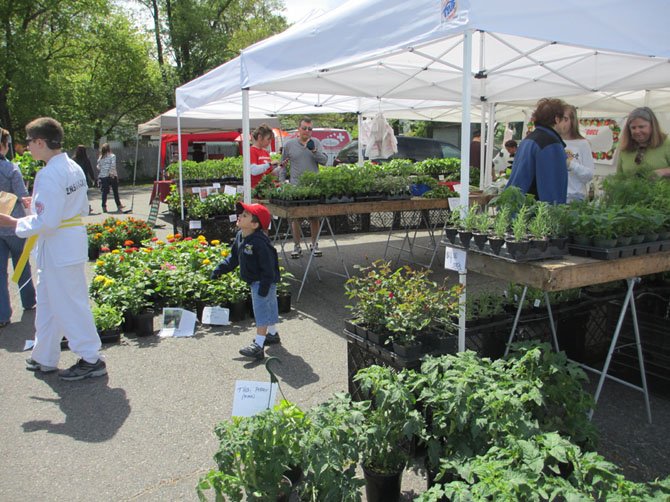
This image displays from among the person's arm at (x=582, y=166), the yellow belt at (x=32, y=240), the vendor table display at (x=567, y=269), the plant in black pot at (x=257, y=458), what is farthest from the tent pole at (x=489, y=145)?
the plant in black pot at (x=257, y=458)

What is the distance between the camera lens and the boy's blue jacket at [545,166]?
379cm

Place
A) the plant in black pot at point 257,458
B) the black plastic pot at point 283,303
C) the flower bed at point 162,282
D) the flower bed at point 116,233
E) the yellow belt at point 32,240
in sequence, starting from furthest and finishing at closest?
the flower bed at point 116,233 → the black plastic pot at point 283,303 → the flower bed at point 162,282 → the yellow belt at point 32,240 → the plant in black pot at point 257,458

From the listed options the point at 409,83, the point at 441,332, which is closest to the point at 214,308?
the point at 441,332

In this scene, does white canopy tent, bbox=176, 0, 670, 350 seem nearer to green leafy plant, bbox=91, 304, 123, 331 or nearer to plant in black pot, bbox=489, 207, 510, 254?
plant in black pot, bbox=489, 207, 510, 254

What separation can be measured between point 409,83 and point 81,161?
10434 millimetres

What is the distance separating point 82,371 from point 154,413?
89cm

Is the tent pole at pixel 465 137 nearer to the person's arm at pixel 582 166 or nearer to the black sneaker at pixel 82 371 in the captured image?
the person's arm at pixel 582 166

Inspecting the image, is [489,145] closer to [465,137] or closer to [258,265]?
[258,265]

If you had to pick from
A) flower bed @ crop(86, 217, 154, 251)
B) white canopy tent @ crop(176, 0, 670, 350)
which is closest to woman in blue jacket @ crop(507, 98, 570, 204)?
white canopy tent @ crop(176, 0, 670, 350)

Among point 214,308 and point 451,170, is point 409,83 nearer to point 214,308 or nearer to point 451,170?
point 451,170

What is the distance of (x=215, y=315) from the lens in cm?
545

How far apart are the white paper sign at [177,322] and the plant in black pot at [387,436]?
3.06 meters

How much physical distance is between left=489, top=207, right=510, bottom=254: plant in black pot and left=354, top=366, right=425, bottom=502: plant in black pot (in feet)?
3.15

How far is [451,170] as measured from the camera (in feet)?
29.8
